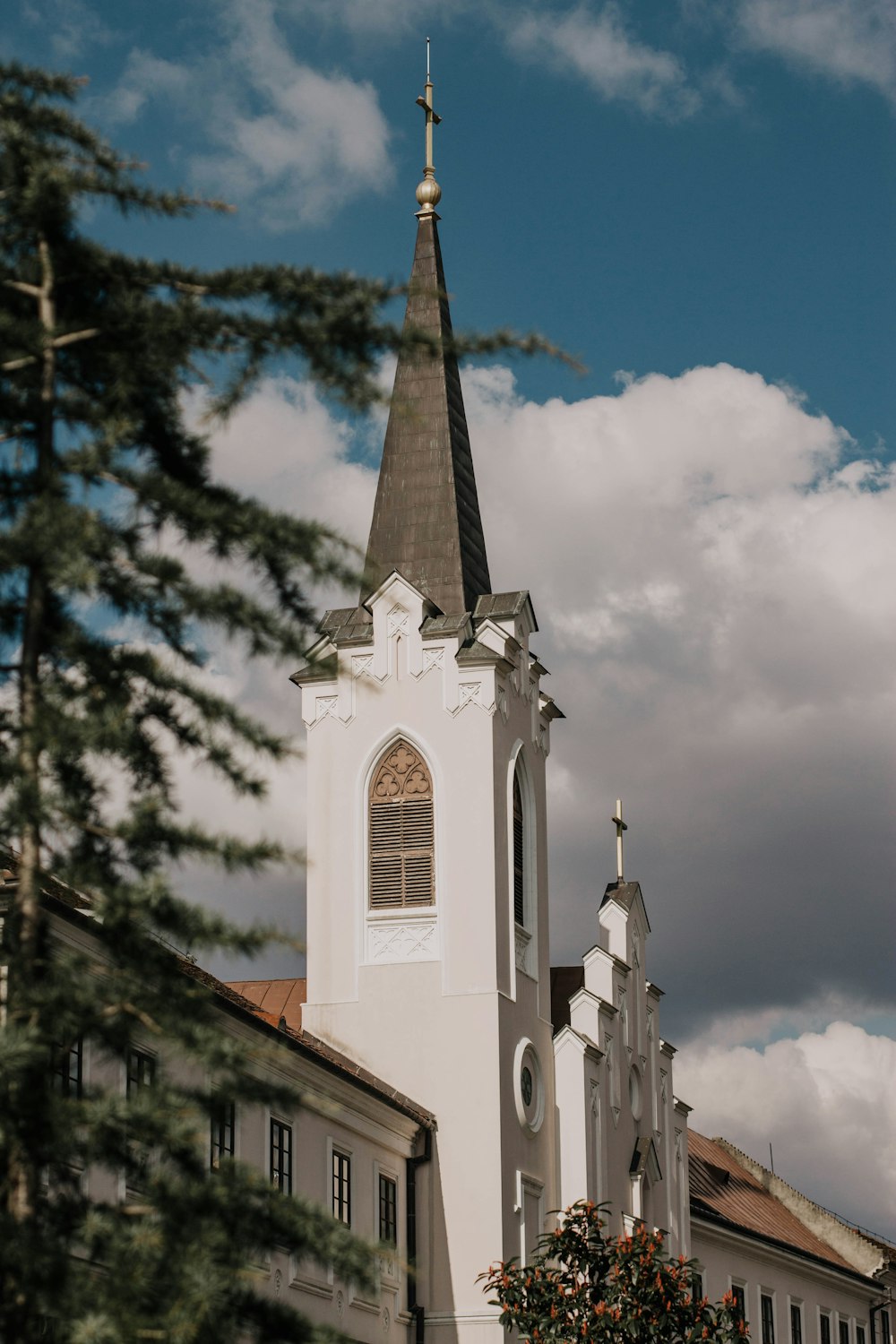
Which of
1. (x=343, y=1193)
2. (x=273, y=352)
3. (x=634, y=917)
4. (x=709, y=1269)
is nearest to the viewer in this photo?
(x=273, y=352)

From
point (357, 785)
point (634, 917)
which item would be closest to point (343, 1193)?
point (357, 785)

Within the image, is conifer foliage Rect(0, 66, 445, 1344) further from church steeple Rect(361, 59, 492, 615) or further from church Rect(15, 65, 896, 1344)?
church steeple Rect(361, 59, 492, 615)

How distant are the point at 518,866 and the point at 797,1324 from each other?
76.1ft

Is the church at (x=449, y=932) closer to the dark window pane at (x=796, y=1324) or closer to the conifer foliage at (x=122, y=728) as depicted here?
the dark window pane at (x=796, y=1324)

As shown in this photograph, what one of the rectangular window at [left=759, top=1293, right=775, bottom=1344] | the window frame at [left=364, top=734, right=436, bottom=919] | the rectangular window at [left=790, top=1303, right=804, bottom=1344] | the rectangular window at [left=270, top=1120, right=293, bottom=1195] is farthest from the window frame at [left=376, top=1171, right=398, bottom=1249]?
the rectangular window at [left=790, top=1303, right=804, bottom=1344]

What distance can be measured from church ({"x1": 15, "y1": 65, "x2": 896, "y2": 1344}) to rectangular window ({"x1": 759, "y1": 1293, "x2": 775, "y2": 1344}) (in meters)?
9.64

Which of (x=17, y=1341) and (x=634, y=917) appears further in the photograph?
(x=634, y=917)

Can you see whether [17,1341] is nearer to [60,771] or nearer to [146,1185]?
[146,1185]

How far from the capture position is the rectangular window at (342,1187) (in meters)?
30.8

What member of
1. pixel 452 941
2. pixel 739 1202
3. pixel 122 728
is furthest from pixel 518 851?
pixel 122 728

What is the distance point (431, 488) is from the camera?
40.0 m

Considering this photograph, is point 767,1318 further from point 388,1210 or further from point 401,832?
point 401,832

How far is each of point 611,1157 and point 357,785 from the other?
924cm

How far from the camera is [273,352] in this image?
11.5m
